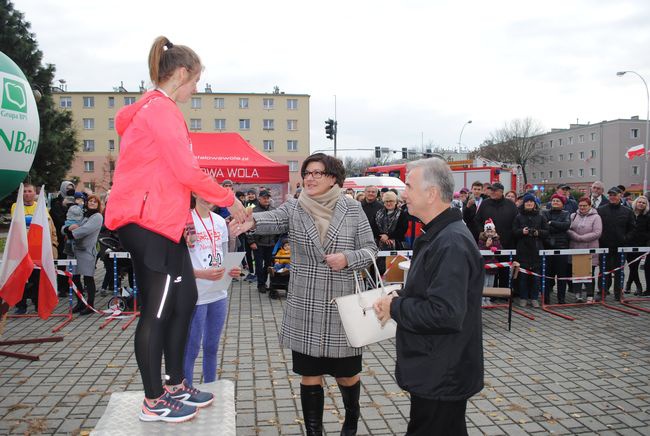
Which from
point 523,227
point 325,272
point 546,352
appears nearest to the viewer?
point 325,272

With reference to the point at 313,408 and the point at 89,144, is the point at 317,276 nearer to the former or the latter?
the point at 313,408

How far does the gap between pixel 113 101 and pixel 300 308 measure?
66480 millimetres

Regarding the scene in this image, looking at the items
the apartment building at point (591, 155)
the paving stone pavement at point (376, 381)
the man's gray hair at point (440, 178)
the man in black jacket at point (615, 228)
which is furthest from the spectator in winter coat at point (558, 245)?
the apartment building at point (591, 155)

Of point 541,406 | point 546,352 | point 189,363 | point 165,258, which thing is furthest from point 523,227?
point 165,258

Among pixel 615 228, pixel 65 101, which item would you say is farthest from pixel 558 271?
pixel 65 101

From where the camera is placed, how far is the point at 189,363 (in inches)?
153

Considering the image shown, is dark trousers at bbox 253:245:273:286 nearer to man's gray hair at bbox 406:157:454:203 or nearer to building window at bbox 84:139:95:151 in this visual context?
man's gray hair at bbox 406:157:454:203

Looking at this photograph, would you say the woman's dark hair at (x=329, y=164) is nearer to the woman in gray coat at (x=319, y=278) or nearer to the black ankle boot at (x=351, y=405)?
the woman in gray coat at (x=319, y=278)

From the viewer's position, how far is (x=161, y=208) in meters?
2.40

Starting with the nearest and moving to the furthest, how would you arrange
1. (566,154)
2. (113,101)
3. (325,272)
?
(325,272) → (113,101) → (566,154)

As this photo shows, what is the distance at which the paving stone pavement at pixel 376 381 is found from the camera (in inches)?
169

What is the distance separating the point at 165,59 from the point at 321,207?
1.44 meters

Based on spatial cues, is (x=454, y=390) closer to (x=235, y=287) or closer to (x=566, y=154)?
(x=235, y=287)

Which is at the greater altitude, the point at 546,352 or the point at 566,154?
the point at 566,154
